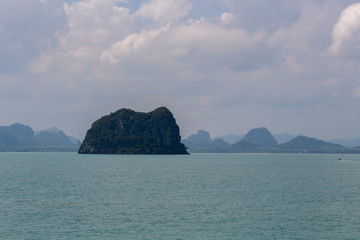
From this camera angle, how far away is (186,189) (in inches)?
3703

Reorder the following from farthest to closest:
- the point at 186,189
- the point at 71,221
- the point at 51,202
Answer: the point at 186,189, the point at 51,202, the point at 71,221

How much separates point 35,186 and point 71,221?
46739 millimetres

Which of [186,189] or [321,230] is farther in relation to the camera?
[186,189]

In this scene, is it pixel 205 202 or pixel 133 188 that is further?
pixel 133 188

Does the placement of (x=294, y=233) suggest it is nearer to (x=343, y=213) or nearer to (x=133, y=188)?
(x=343, y=213)

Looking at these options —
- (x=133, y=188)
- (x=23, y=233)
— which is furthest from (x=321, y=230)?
(x=133, y=188)

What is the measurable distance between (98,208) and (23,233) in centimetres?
1846

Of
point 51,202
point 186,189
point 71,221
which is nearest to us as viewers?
point 71,221

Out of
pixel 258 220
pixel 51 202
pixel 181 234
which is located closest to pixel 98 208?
pixel 51 202

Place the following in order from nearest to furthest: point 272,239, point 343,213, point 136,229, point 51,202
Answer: point 272,239 < point 136,229 < point 343,213 < point 51,202

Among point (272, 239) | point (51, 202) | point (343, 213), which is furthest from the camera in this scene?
point (51, 202)

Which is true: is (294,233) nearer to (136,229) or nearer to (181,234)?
(181,234)

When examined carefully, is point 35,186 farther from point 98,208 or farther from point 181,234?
point 181,234

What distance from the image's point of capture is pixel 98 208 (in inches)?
2603
